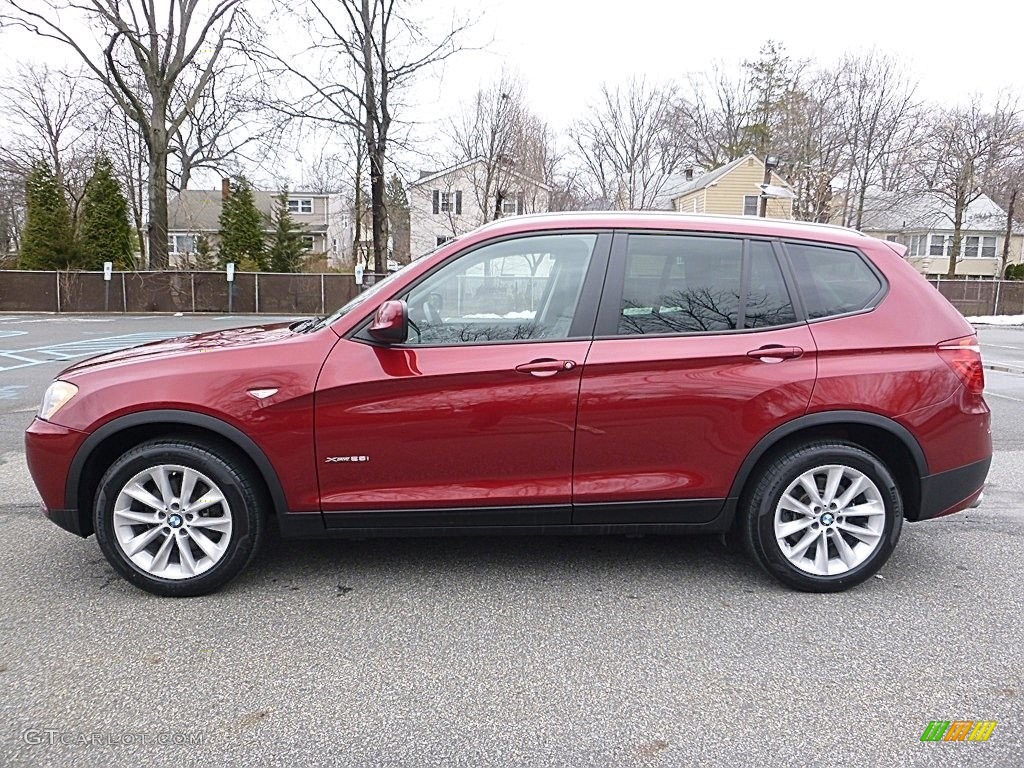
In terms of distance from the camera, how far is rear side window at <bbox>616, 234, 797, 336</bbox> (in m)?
3.39

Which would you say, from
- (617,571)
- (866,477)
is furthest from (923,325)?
(617,571)

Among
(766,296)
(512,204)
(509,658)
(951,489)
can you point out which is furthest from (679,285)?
(512,204)

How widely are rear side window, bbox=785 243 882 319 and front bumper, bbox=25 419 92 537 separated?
135 inches

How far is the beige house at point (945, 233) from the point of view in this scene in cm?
4441

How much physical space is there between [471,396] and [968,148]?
43147 mm

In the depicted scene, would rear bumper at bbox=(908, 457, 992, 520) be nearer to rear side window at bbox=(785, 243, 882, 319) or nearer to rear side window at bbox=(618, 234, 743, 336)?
rear side window at bbox=(785, 243, 882, 319)

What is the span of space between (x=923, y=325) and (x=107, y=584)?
13.7ft

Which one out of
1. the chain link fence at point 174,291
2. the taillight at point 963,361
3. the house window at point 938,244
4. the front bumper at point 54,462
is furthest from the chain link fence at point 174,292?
the taillight at point 963,361

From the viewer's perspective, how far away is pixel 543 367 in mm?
3230

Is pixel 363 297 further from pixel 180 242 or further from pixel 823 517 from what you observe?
pixel 180 242

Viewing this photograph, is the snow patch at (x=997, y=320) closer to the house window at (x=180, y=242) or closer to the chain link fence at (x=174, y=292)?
the chain link fence at (x=174, y=292)

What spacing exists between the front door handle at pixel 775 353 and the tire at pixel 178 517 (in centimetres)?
242

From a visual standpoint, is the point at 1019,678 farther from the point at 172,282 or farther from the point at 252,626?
the point at 172,282

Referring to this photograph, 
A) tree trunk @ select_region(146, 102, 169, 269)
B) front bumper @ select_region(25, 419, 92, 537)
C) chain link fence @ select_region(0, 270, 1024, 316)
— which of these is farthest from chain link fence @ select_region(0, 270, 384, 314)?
front bumper @ select_region(25, 419, 92, 537)
